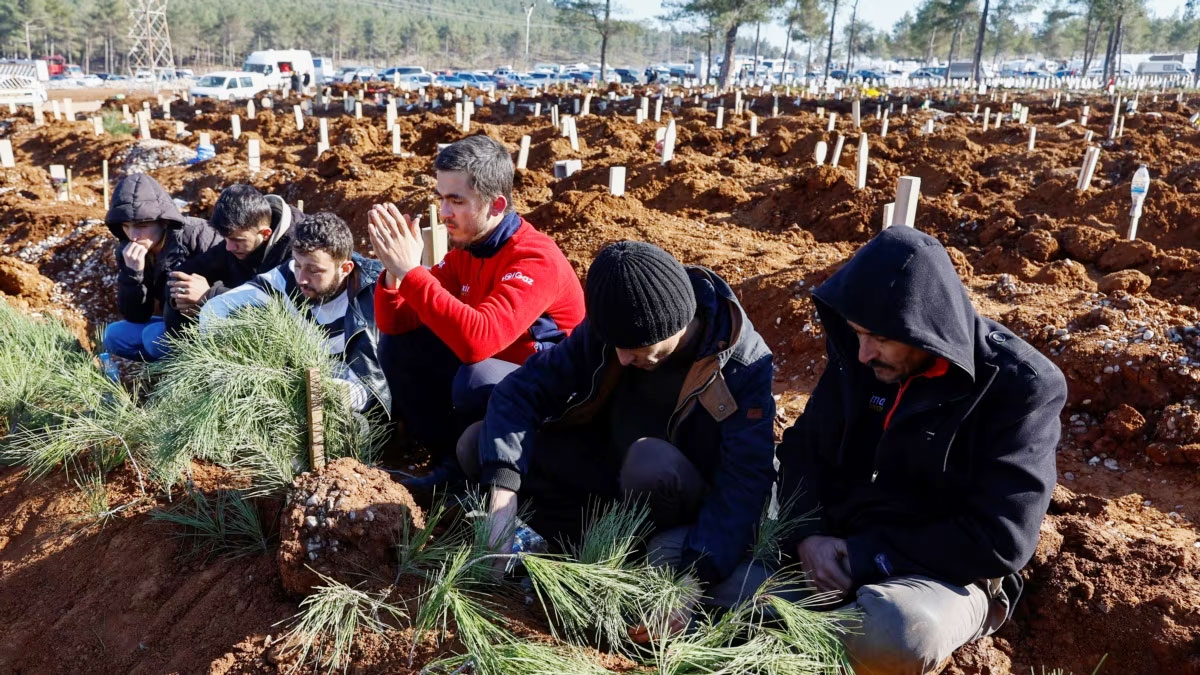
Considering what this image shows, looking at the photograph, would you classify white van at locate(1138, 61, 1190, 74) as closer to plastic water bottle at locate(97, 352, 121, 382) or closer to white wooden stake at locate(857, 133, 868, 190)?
white wooden stake at locate(857, 133, 868, 190)

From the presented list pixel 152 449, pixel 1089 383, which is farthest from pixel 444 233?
pixel 1089 383

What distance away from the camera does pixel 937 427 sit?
6.82ft

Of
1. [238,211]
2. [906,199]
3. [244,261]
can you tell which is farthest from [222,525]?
[906,199]

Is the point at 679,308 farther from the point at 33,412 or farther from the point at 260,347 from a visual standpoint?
the point at 33,412

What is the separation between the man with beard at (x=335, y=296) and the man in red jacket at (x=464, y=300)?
0.37 ft

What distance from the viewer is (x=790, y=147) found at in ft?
41.0

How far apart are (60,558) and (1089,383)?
4290 millimetres

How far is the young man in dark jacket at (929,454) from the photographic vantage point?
196 cm

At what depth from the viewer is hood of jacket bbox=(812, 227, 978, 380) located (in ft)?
→ 6.33

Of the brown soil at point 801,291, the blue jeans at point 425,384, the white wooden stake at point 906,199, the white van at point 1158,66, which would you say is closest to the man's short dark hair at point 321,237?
the blue jeans at point 425,384

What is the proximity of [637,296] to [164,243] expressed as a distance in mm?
3251

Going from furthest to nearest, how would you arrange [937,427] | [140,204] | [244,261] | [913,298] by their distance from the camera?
[140,204], [244,261], [937,427], [913,298]

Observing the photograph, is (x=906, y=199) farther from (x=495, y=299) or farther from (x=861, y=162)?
(x=861, y=162)

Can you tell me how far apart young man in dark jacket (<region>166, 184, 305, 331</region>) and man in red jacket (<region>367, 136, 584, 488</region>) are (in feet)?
3.39
